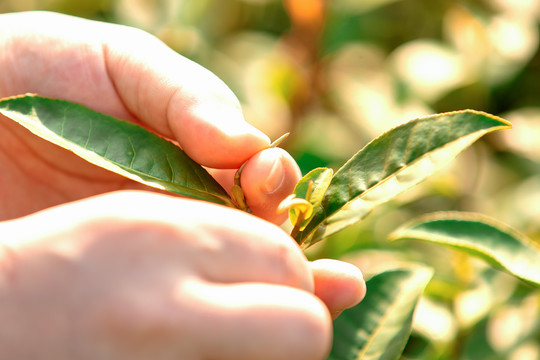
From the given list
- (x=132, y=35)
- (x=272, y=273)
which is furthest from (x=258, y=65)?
(x=272, y=273)

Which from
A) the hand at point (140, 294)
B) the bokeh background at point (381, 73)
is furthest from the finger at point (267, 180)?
the bokeh background at point (381, 73)

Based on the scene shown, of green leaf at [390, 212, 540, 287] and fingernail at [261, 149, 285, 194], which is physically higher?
fingernail at [261, 149, 285, 194]

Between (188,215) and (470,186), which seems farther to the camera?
(470,186)

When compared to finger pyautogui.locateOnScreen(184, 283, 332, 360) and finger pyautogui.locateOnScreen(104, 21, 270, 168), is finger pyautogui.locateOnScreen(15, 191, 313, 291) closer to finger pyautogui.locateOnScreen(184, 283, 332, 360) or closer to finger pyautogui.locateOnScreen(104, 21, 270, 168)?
finger pyautogui.locateOnScreen(184, 283, 332, 360)

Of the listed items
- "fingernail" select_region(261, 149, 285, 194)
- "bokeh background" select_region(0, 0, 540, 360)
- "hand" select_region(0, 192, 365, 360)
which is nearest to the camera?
"hand" select_region(0, 192, 365, 360)

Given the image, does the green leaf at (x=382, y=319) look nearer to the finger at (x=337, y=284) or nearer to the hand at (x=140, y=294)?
the finger at (x=337, y=284)

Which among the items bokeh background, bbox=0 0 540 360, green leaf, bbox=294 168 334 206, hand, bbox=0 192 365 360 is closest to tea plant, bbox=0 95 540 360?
green leaf, bbox=294 168 334 206

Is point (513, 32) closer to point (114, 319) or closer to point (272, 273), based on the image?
point (272, 273)
